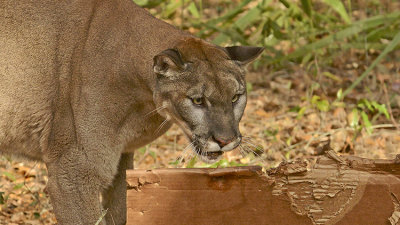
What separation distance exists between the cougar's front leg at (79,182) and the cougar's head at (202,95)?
0.57 meters

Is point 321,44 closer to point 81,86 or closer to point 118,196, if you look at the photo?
point 118,196

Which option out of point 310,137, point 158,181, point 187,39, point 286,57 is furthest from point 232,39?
point 158,181

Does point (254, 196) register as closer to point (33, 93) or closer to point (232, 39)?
point (33, 93)

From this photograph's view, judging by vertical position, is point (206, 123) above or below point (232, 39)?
Answer: below

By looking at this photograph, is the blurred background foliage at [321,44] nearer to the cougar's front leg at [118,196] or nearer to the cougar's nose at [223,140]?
the cougar's front leg at [118,196]

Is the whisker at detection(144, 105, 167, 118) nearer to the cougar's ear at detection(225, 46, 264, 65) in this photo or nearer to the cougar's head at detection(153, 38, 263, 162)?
the cougar's head at detection(153, 38, 263, 162)

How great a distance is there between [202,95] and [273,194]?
0.87 metres

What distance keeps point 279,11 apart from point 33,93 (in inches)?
192

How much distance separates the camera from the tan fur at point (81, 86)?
15.3 ft

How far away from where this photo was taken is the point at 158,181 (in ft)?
12.7

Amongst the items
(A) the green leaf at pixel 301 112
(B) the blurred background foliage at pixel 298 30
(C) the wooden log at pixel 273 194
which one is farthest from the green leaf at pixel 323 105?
(C) the wooden log at pixel 273 194

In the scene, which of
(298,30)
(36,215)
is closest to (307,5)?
(298,30)

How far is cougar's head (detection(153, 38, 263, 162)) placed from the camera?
14.1ft

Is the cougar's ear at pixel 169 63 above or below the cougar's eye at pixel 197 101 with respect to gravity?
→ above
